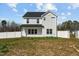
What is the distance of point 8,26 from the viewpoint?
28.9 feet

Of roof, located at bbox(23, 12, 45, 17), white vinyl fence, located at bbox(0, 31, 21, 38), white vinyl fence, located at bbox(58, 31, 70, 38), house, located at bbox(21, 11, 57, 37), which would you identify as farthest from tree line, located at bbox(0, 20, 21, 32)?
white vinyl fence, located at bbox(58, 31, 70, 38)

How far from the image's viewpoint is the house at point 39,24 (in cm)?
894

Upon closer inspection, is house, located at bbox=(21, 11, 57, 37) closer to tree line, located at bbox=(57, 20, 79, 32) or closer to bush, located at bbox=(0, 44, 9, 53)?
tree line, located at bbox=(57, 20, 79, 32)

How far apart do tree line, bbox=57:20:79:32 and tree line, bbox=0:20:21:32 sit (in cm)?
115

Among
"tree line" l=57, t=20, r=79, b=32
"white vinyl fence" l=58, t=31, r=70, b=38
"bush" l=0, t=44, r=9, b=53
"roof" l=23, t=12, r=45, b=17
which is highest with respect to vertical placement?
"roof" l=23, t=12, r=45, b=17

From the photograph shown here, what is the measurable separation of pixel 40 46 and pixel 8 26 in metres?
1.03

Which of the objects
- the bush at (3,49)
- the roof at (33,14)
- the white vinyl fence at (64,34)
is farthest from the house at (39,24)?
the bush at (3,49)

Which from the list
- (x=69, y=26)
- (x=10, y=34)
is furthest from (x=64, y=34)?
(x=10, y=34)

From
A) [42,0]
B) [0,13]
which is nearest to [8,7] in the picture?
[0,13]

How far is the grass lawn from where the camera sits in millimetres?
8508

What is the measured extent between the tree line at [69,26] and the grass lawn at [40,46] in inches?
12.2

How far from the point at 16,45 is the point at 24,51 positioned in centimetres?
35

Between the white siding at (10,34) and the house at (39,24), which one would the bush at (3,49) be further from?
the house at (39,24)

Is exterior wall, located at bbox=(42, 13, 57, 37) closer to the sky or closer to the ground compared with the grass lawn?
closer to the sky
